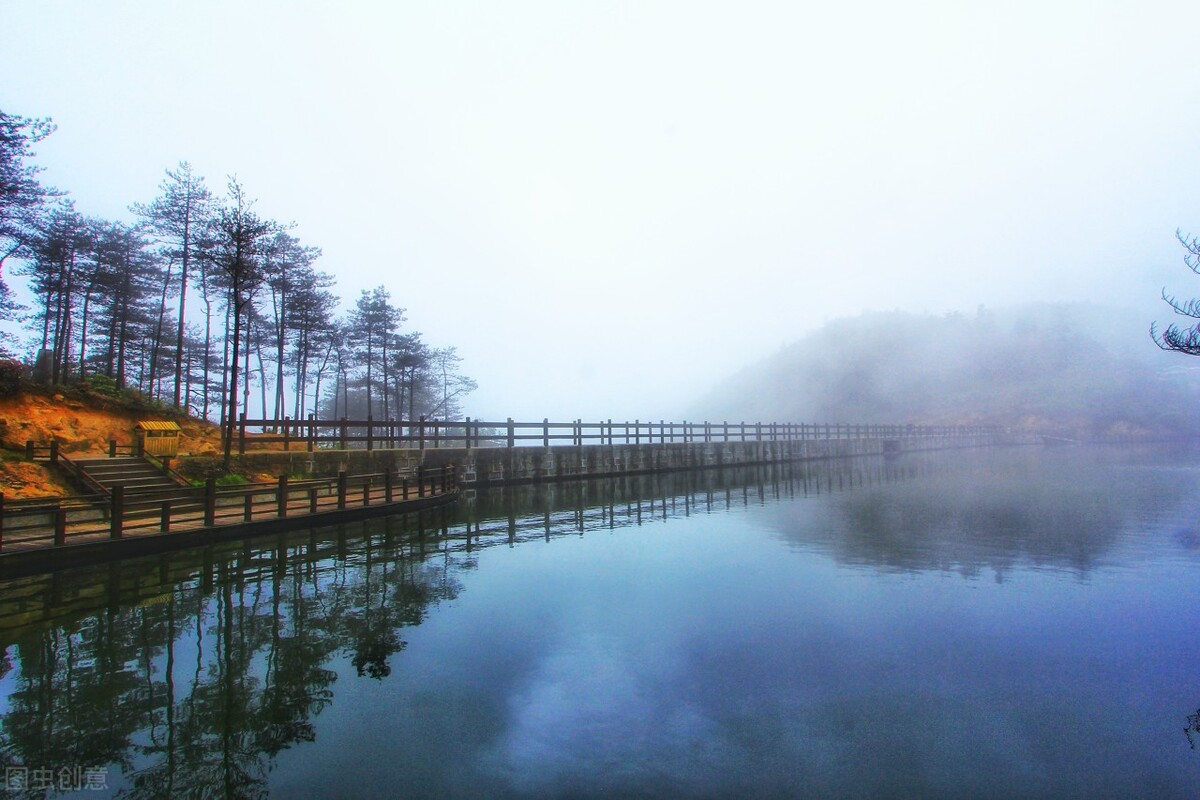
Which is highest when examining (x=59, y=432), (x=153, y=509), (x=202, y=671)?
(x=59, y=432)

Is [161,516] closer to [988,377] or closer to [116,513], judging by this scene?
[116,513]

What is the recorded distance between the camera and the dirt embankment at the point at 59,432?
1450 centimetres

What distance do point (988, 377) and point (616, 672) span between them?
122 meters

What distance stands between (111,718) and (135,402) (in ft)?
77.2

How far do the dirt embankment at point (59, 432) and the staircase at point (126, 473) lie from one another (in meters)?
0.81

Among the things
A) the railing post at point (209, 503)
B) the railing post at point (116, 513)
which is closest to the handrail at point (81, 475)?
the railing post at point (209, 503)

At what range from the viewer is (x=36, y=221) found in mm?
24188

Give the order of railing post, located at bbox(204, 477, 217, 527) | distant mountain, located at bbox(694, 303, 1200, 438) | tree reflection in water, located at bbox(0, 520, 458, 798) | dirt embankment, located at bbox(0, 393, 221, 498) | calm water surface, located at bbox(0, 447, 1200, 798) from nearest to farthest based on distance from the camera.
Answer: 1. calm water surface, located at bbox(0, 447, 1200, 798)
2. tree reflection in water, located at bbox(0, 520, 458, 798)
3. railing post, located at bbox(204, 477, 217, 527)
4. dirt embankment, located at bbox(0, 393, 221, 498)
5. distant mountain, located at bbox(694, 303, 1200, 438)

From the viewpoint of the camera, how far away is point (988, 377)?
106 meters

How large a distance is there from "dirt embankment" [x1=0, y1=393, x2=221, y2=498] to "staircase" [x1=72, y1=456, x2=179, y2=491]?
814 mm

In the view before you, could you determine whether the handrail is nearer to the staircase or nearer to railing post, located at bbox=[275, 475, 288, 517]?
the staircase

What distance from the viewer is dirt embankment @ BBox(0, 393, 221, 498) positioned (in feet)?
47.6

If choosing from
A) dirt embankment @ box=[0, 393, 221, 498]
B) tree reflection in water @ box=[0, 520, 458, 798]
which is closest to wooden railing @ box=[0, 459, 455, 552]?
dirt embankment @ box=[0, 393, 221, 498]

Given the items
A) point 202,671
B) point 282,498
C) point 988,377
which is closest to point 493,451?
point 282,498
